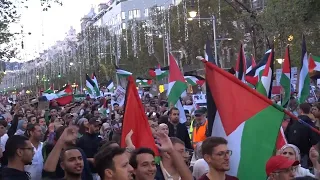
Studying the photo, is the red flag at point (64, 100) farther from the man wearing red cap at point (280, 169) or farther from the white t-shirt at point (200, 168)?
the man wearing red cap at point (280, 169)

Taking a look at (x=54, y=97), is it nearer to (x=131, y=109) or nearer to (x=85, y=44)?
(x=131, y=109)

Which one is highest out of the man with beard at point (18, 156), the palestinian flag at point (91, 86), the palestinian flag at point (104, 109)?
the man with beard at point (18, 156)

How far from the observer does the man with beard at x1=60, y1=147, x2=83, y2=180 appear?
579 cm

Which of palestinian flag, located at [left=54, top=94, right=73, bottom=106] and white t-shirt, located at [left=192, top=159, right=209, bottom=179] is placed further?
palestinian flag, located at [left=54, top=94, right=73, bottom=106]

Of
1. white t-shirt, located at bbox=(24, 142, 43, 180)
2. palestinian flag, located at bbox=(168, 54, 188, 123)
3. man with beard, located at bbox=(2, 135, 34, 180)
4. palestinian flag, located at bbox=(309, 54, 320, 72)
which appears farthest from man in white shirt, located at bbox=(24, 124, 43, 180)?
palestinian flag, located at bbox=(309, 54, 320, 72)

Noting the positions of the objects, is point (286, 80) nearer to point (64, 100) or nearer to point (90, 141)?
point (90, 141)

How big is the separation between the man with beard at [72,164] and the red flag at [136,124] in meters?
0.95

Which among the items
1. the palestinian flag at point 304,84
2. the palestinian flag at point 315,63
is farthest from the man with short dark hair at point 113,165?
the palestinian flag at point 315,63

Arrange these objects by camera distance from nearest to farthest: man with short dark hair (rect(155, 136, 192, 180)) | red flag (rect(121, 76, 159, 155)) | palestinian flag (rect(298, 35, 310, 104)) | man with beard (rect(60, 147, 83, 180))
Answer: man with beard (rect(60, 147, 83, 180)) → man with short dark hair (rect(155, 136, 192, 180)) → red flag (rect(121, 76, 159, 155)) → palestinian flag (rect(298, 35, 310, 104))

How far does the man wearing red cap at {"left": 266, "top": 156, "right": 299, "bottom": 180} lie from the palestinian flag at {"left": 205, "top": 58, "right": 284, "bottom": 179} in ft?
1.43

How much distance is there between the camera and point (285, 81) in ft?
41.4

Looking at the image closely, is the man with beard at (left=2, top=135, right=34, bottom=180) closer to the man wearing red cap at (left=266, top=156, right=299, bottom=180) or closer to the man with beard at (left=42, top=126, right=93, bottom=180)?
the man with beard at (left=42, top=126, right=93, bottom=180)

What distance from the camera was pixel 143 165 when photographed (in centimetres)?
549

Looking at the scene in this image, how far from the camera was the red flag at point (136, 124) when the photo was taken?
670cm
